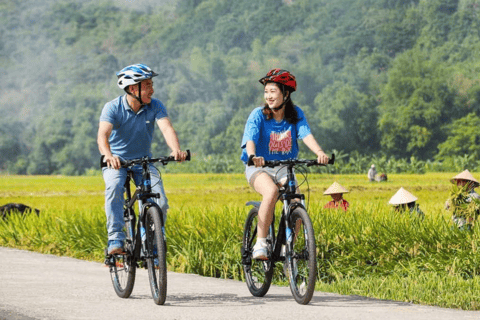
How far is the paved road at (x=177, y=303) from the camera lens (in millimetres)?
6660

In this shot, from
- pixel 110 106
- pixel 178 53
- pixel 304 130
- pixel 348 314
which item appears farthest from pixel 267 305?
pixel 178 53

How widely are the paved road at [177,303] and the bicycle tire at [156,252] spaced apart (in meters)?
0.13

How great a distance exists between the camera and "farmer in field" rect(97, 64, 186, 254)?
7441 millimetres

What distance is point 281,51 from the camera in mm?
143000

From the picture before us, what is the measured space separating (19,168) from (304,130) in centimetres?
10858

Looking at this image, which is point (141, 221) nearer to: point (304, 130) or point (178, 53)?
point (304, 130)

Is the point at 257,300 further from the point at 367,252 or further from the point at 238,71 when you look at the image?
the point at 238,71

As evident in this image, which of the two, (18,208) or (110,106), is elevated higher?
(110,106)

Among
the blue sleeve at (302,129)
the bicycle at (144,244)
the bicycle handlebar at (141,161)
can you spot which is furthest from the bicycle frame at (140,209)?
the blue sleeve at (302,129)

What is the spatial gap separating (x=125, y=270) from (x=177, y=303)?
2.00ft

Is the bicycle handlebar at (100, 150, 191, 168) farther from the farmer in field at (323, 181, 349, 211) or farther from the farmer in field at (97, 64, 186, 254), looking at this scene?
the farmer in field at (323, 181, 349, 211)

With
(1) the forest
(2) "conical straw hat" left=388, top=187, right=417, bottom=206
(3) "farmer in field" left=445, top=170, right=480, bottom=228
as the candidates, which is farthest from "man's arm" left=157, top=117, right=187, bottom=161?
(1) the forest

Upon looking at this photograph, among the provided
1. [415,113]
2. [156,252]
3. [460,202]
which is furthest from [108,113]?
[415,113]

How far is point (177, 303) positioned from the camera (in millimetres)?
A: 7270
